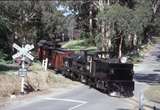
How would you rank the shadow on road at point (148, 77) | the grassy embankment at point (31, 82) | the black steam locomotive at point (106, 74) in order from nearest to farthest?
the grassy embankment at point (31, 82), the black steam locomotive at point (106, 74), the shadow on road at point (148, 77)

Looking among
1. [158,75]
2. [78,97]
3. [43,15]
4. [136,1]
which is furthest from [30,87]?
[136,1]

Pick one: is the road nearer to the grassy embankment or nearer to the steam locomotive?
the steam locomotive

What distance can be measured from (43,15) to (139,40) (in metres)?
33.8

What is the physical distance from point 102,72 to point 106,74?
0.88 meters

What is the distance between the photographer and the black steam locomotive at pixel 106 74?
31.4 metres

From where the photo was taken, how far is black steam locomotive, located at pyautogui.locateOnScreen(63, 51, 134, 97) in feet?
103

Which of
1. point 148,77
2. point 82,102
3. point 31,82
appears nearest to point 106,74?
point 82,102

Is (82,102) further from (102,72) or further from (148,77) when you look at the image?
(148,77)

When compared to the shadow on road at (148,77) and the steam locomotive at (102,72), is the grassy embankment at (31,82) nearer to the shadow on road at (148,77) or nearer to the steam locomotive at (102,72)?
the steam locomotive at (102,72)

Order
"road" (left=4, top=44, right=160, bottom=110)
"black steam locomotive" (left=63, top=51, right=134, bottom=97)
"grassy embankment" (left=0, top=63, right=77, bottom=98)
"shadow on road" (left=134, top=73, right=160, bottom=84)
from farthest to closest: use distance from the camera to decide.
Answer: "shadow on road" (left=134, top=73, right=160, bottom=84) < "black steam locomotive" (left=63, top=51, right=134, bottom=97) < "grassy embankment" (left=0, top=63, right=77, bottom=98) < "road" (left=4, top=44, right=160, bottom=110)

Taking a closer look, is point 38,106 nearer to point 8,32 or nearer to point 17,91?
point 17,91

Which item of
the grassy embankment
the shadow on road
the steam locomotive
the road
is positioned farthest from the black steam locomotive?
the shadow on road

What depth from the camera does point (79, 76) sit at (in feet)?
128

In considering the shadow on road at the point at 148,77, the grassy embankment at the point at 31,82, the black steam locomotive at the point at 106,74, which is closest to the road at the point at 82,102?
the black steam locomotive at the point at 106,74
